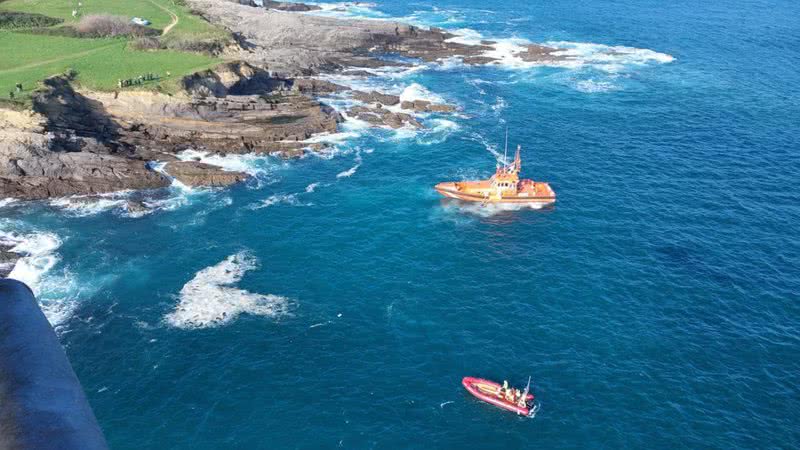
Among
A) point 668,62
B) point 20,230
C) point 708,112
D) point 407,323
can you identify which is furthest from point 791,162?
point 20,230

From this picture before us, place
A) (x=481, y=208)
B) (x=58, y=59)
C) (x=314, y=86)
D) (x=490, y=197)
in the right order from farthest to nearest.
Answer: (x=314, y=86) → (x=58, y=59) → (x=490, y=197) → (x=481, y=208)

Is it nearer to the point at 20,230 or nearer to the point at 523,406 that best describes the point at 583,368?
the point at 523,406

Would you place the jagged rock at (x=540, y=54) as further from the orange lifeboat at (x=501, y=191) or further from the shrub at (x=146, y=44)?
the shrub at (x=146, y=44)

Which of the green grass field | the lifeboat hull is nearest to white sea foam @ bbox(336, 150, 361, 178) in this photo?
the lifeboat hull

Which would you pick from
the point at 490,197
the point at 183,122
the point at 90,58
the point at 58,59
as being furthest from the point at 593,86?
the point at 58,59

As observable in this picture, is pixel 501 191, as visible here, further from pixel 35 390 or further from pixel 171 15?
pixel 171 15

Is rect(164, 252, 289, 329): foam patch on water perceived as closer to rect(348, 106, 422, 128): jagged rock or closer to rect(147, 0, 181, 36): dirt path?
rect(348, 106, 422, 128): jagged rock
